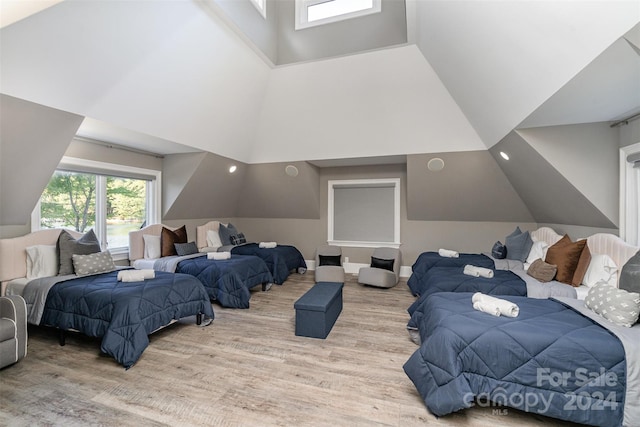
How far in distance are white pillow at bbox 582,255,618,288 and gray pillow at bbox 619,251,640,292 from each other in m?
0.50

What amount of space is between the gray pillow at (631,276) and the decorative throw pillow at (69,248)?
520 centimetres

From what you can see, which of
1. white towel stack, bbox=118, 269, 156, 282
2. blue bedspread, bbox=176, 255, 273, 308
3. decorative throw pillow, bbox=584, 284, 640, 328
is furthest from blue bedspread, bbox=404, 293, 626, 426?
white towel stack, bbox=118, 269, 156, 282

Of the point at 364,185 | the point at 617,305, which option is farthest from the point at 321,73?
the point at 617,305

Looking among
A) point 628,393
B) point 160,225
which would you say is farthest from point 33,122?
point 628,393

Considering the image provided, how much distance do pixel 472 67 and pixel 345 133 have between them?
2.13 metres

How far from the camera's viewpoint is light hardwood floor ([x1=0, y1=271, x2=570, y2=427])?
178cm

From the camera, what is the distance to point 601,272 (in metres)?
2.68

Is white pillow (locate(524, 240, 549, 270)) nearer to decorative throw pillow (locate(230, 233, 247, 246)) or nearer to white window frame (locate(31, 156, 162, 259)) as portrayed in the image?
decorative throw pillow (locate(230, 233, 247, 246))

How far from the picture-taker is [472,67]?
279cm

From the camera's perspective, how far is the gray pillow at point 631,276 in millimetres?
2006

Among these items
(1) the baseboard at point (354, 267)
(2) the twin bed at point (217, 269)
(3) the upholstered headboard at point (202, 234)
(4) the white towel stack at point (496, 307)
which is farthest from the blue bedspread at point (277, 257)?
(4) the white towel stack at point (496, 307)

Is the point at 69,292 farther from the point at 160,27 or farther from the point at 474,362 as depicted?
the point at 474,362

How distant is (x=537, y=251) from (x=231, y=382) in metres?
4.17

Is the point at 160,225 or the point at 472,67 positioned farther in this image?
the point at 160,225
